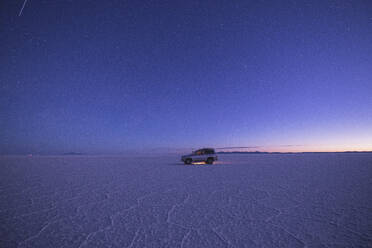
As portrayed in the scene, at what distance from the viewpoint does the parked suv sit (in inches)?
700

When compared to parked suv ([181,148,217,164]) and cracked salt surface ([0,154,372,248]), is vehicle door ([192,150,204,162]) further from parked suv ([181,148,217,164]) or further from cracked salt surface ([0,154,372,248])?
cracked salt surface ([0,154,372,248])

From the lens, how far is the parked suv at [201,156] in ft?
58.3

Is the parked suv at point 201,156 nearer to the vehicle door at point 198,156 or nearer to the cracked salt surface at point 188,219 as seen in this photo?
the vehicle door at point 198,156

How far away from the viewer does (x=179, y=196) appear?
19.3ft

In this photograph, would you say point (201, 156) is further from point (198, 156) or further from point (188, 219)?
point (188, 219)

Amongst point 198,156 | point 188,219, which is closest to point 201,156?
point 198,156

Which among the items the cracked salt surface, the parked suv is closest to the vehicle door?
the parked suv

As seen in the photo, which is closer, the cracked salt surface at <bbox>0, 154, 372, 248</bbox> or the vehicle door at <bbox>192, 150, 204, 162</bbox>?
the cracked salt surface at <bbox>0, 154, 372, 248</bbox>

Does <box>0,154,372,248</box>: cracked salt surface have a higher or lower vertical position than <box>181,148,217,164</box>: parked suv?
lower

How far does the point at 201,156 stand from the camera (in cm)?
1783

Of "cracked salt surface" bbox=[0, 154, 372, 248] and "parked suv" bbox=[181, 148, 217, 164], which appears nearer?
"cracked salt surface" bbox=[0, 154, 372, 248]

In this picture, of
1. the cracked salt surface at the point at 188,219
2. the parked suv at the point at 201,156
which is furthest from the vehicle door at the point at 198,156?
the cracked salt surface at the point at 188,219

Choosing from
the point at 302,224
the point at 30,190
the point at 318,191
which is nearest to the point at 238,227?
the point at 302,224

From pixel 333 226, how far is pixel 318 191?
3.30 metres
